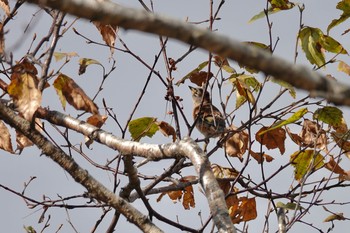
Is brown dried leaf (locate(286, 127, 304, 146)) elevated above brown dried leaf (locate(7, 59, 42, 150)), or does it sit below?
above

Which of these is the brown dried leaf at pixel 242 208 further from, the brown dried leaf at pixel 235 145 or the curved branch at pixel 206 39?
the curved branch at pixel 206 39

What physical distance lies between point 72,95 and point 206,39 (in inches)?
82.1

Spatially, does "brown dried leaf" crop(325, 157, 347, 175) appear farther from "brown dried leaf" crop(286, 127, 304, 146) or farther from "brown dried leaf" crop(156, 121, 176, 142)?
"brown dried leaf" crop(156, 121, 176, 142)

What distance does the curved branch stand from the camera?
1.19 meters

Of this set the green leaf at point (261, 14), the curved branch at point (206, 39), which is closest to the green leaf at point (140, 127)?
the green leaf at point (261, 14)

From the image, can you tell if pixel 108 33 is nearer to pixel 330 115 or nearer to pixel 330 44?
pixel 330 44

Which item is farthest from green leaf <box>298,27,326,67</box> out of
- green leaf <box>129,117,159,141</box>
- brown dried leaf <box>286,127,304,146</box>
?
green leaf <box>129,117,159,141</box>

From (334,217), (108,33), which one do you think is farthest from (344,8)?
(334,217)

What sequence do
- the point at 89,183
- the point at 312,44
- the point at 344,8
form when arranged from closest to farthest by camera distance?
the point at 89,183 < the point at 344,8 < the point at 312,44

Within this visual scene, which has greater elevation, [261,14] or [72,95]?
[261,14]

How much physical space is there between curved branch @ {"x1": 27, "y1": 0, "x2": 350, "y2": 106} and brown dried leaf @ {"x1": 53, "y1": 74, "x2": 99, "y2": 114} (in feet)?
6.46

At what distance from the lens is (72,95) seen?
10.5ft

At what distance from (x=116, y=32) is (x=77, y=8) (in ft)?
9.89

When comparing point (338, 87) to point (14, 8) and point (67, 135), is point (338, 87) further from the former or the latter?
point (14, 8)
